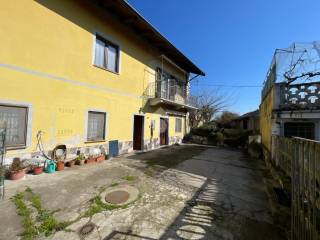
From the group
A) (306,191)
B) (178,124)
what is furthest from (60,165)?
(178,124)

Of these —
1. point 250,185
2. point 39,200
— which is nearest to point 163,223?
point 39,200

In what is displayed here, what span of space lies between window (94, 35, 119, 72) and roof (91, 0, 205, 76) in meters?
1.45

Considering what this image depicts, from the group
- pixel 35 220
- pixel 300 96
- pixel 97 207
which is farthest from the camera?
pixel 300 96

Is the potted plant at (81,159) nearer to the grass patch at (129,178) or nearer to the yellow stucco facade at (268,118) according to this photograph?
the grass patch at (129,178)

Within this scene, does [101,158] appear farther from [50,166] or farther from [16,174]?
[16,174]

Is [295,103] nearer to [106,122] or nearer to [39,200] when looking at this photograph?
[106,122]

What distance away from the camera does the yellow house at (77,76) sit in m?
5.60

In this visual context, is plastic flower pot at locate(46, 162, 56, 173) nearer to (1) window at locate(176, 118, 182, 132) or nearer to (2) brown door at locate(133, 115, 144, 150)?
(2) brown door at locate(133, 115, 144, 150)

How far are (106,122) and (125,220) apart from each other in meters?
5.85

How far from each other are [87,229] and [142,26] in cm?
961

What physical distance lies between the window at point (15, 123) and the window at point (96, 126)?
249 cm

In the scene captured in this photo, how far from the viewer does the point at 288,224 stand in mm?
3518

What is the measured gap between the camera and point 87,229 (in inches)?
125

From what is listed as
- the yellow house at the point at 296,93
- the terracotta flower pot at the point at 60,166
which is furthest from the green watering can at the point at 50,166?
A: the yellow house at the point at 296,93
